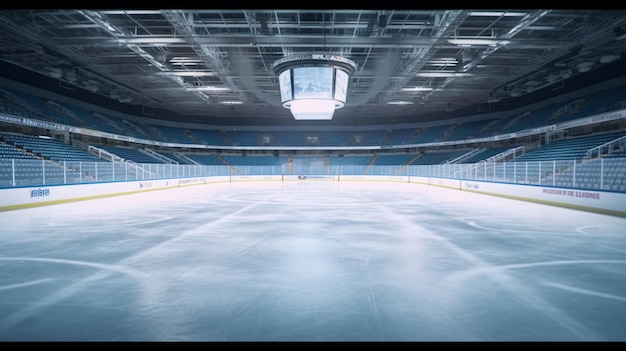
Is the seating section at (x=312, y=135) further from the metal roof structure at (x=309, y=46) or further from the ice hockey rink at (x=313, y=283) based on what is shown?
the ice hockey rink at (x=313, y=283)

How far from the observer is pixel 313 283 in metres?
4.12

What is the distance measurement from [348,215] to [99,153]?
91.1 ft

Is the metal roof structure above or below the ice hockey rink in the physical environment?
above

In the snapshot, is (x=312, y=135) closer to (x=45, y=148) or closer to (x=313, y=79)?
(x=313, y=79)

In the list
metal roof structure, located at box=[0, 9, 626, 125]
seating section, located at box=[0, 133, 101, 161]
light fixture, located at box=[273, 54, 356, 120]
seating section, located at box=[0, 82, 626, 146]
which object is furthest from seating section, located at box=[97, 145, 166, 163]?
light fixture, located at box=[273, 54, 356, 120]

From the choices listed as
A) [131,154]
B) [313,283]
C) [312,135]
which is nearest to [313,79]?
[313,283]

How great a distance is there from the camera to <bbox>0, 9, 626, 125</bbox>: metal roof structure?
14.6 meters

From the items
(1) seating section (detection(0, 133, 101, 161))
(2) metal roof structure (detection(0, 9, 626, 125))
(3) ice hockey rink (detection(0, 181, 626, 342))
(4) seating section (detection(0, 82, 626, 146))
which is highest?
(2) metal roof structure (detection(0, 9, 626, 125))

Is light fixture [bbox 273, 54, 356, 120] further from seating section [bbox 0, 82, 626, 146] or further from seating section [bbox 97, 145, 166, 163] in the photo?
seating section [bbox 97, 145, 166, 163]

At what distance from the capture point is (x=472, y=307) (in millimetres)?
3373

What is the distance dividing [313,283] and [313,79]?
616 inches

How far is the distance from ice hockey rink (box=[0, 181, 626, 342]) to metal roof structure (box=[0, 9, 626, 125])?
6.89 m

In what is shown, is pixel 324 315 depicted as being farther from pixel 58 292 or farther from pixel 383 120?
pixel 383 120
